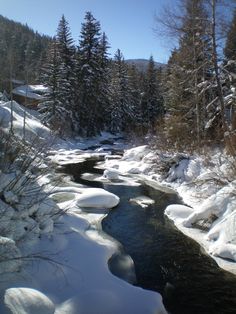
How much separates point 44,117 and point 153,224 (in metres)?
23.3

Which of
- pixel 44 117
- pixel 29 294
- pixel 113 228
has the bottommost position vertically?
pixel 113 228

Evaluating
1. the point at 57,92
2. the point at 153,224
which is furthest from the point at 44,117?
the point at 153,224

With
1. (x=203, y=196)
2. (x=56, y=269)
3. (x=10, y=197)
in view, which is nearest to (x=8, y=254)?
(x=56, y=269)

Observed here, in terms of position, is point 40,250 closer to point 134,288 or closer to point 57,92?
point 134,288

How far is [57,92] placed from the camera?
31500mm

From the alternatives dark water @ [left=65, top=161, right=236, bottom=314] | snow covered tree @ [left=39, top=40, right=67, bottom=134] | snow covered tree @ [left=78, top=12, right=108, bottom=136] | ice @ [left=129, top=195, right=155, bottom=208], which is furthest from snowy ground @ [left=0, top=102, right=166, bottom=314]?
snow covered tree @ [left=78, top=12, right=108, bottom=136]

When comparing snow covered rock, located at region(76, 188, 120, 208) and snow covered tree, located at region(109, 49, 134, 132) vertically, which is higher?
snow covered tree, located at region(109, 49, 134, 132)

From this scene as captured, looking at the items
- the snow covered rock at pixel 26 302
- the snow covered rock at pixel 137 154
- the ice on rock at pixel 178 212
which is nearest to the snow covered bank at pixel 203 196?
the ice on rock at pixel 178 212

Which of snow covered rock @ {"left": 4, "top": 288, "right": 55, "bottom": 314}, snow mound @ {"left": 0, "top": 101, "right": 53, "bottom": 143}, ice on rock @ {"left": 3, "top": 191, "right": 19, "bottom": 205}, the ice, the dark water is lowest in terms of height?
the dark water

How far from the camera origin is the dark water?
19.7 feet

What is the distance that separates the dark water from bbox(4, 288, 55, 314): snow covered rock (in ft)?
7.37

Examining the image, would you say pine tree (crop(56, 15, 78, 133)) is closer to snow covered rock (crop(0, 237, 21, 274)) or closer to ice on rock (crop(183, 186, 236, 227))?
ice on rock (crop(183, 186, 236, 227))

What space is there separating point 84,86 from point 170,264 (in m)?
28.3

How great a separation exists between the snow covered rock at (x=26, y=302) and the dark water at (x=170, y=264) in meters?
2.25
